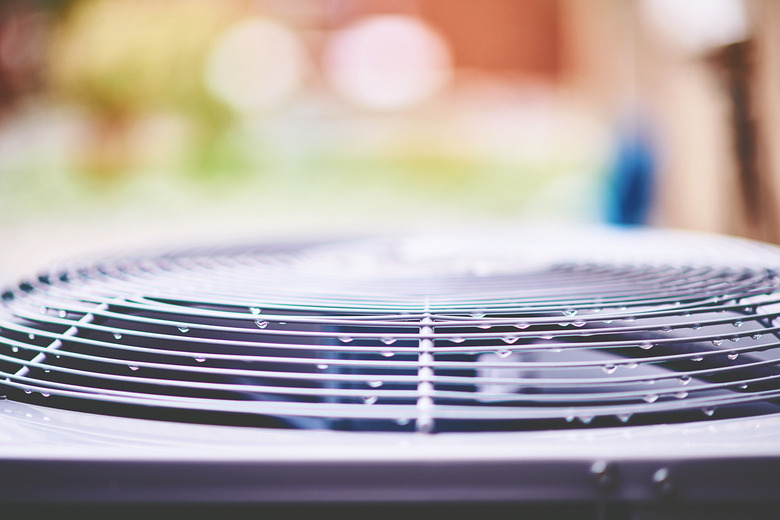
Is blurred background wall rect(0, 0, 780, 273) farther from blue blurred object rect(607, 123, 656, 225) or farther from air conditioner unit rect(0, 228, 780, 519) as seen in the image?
air conditioner unit rect(0, 228, 780, 519)

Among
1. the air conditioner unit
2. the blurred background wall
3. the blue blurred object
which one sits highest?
the blurred background wall

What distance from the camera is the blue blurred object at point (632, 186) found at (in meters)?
2.37

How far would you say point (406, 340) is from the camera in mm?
693

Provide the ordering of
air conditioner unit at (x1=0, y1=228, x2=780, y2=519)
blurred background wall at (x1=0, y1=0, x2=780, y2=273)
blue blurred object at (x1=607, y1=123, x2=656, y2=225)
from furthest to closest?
blurred background wall at (x1=0, y1=0, x2=780, y2=273)
blue blurred object at (x1=607, y1=123, x2=656, y2=225)
air conditioner unit at (x1=0, y1=228, x2=780, y2=519)

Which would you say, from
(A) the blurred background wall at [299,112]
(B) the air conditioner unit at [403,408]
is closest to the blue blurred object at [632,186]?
(A) the blurred background wall at [299,112]

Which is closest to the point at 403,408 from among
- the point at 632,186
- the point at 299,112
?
the point at 632,186

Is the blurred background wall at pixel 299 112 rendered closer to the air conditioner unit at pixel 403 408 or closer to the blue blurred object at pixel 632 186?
the blue blurred object at pixel 632 186

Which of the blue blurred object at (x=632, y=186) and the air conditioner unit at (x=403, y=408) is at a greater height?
the blue blurred object at (x=632, y=186)

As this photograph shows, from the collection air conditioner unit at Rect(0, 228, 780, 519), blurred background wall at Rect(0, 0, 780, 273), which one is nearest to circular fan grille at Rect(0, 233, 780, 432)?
air conditioner unit at Rect(0, 228, 780, 519)

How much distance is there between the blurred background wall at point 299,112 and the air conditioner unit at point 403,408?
10.8 feet

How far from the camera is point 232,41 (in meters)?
4.52

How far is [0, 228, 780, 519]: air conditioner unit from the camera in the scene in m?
0.42

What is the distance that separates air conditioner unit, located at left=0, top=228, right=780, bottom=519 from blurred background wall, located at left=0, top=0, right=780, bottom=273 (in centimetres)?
328

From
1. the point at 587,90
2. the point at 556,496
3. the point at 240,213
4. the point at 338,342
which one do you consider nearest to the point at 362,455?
the point at 556,496
